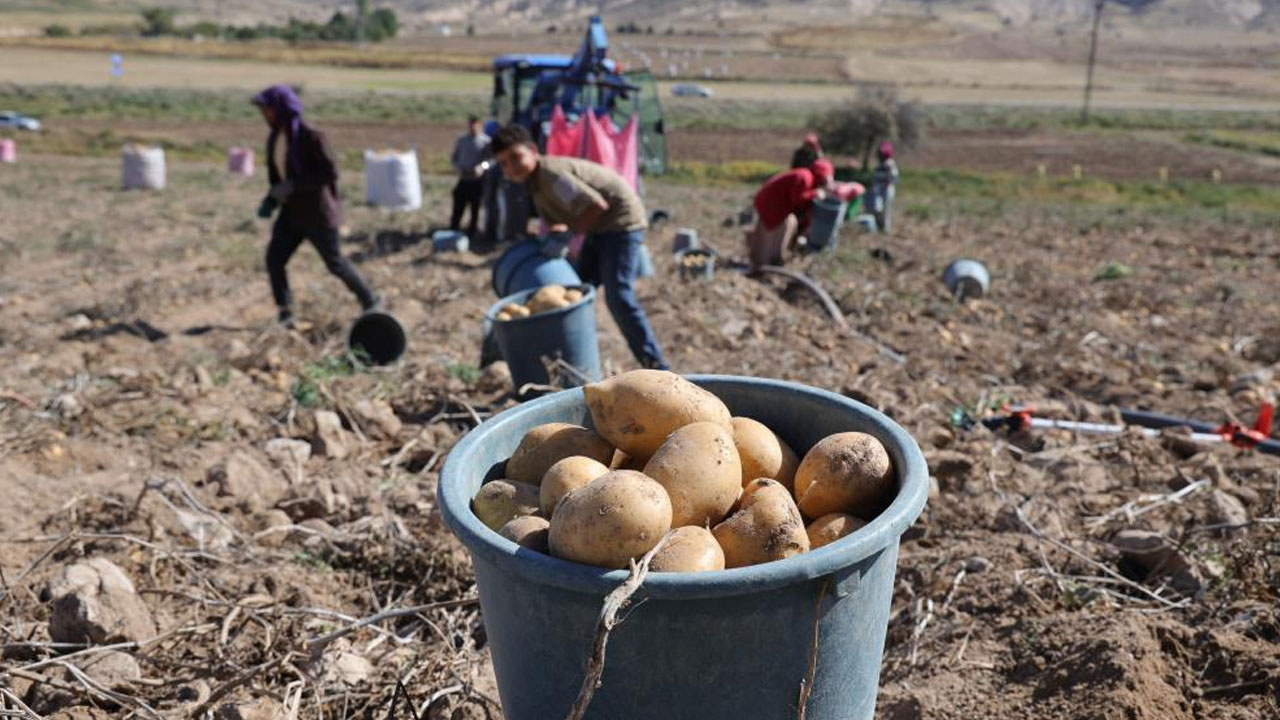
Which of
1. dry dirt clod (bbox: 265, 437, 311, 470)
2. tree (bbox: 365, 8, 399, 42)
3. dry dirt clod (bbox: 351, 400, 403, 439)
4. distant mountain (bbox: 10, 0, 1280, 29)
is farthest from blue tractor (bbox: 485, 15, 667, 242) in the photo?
distant mountain (bbox: 10, 0, 1280, 29)

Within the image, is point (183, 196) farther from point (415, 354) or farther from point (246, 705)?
point (246, 705)

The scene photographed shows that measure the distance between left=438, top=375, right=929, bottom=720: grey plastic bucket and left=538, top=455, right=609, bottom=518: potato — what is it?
0.50ft

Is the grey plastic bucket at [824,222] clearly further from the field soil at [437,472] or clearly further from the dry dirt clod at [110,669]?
the dry dirt clod at [110,669]

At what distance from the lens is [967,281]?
7895 millimetres

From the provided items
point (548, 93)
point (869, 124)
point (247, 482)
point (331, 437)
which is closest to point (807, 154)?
point (548, 93)

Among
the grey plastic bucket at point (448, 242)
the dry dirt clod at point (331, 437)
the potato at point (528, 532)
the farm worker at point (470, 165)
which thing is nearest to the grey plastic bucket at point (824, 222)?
the farm worker at point (470, 165)

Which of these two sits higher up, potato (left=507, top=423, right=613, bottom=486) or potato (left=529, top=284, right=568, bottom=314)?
potato (left=507, top=423, right=613, bottom=486)

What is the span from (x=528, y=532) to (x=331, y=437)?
112 inches

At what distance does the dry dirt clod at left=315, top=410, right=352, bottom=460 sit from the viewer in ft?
14.1

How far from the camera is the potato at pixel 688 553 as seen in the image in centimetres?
160

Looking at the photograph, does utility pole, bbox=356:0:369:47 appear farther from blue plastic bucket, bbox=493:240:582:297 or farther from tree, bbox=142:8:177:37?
blue plastic bucket, bbox=493:240:582:297

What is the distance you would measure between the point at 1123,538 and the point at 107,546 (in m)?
3.39

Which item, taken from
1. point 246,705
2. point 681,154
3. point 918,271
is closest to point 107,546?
point 246,705

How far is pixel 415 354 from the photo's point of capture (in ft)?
19.3
